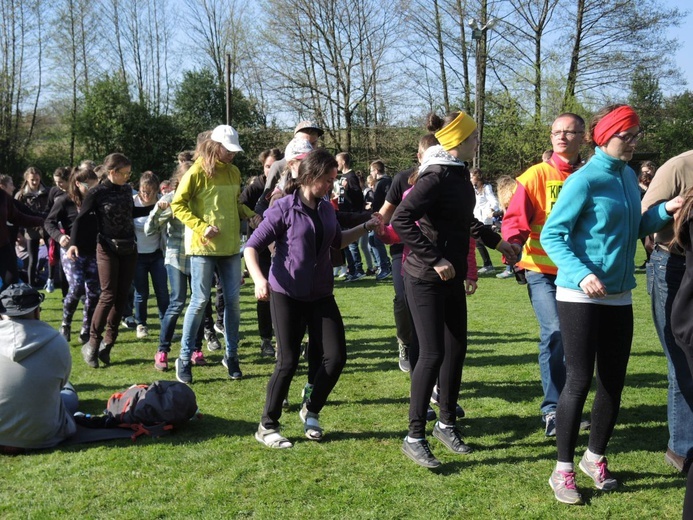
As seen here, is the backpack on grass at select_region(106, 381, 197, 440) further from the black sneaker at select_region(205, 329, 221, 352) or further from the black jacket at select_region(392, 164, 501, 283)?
the black sneaker at select_region(205, 329, 221, 352)

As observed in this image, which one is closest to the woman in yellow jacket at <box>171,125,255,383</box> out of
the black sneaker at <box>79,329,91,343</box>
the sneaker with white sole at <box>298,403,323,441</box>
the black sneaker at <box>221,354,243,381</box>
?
the black sneaker at <box>221,354,243,381</box>

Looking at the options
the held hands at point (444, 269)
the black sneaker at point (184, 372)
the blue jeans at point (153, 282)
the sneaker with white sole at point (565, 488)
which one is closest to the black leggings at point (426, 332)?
the held hands at point (444, 269)

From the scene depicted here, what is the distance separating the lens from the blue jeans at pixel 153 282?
794 cm

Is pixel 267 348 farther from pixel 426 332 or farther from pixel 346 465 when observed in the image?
pixel 426 332

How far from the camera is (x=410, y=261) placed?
415cm

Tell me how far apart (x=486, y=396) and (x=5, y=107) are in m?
37.1

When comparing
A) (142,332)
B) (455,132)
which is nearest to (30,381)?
(455,132)

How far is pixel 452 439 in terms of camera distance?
434 cm

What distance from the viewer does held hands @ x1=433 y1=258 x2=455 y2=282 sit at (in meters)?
3.91

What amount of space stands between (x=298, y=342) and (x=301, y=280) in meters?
0.44

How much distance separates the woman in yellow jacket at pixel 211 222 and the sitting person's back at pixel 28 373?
1.55m

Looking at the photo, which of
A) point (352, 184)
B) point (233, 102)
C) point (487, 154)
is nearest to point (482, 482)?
point (352, 184)

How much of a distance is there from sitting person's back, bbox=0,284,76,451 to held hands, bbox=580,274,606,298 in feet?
10.6

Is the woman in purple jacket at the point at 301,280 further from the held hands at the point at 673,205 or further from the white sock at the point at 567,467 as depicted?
the held hands at the point at 673,205
